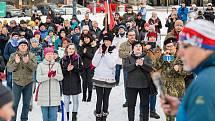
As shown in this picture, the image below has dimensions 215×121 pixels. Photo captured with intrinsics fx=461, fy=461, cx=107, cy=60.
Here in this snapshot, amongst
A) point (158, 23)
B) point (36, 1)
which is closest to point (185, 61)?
point (158, 23)

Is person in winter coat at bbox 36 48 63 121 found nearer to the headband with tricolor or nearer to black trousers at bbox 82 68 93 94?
black trousers at bbox 82 68 93 94

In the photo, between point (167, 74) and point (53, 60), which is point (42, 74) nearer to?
point (53, 60)

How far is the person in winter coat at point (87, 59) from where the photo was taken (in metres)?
10.4

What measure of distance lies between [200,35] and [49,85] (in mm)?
5463

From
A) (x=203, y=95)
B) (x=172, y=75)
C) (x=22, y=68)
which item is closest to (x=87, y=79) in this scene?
(x=22, y=68)

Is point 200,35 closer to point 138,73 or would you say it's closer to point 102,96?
point 138,73

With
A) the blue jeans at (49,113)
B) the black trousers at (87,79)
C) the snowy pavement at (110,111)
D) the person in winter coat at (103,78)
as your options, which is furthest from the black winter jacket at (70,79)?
the black trousers at (87,79)

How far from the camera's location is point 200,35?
8.32 feet

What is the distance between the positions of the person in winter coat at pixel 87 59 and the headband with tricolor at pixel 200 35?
7.79 metres

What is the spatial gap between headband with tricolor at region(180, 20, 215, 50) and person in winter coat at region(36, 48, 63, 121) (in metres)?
5.30

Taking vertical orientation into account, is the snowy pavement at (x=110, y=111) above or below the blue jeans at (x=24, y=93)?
below

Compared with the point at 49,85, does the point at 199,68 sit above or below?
above

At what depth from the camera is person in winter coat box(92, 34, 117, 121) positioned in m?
8.45

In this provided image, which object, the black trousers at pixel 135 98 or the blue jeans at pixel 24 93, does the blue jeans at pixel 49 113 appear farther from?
the black trousers at pixel 135 98
